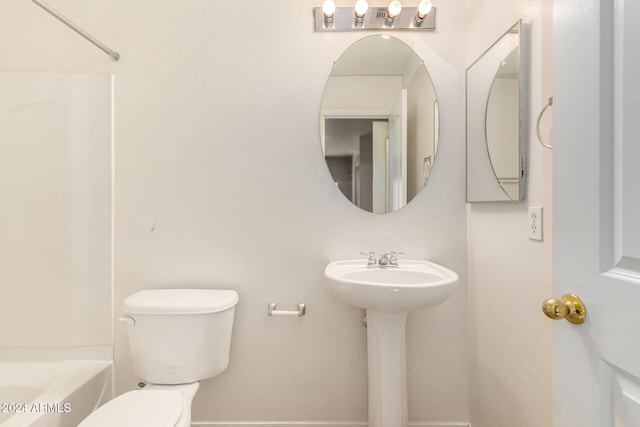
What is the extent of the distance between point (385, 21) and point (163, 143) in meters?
1.22

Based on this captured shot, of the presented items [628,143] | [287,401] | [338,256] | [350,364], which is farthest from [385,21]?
[287,401]

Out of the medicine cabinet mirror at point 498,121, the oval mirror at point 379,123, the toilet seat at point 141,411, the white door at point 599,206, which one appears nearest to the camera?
the white door at point 599,206

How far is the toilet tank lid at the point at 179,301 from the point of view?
4.65 ft

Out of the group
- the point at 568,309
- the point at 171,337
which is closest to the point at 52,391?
the point at 171,337

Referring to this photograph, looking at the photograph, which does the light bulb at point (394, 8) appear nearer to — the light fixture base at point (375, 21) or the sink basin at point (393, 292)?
the light fixture base at point (375, 21)

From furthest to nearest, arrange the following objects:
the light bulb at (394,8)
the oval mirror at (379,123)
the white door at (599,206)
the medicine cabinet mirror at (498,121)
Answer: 1. the oval mirror at (379,123)
2. the light bulb at (394,8)
3. the medicine cabinet mirror at (498,121)
4. the white door at (599,206)

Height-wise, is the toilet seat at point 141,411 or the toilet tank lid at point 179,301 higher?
the toilet tank lid at point 179,301

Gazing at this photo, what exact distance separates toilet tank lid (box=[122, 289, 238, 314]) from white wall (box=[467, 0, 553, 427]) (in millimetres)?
1128

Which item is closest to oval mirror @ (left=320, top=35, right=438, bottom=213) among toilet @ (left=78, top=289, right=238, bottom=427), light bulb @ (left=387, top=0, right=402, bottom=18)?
light bulb @ (left=387, top=0, right=402, bottom=18)

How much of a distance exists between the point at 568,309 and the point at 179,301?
1.36 m

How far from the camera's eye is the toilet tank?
4.67ft

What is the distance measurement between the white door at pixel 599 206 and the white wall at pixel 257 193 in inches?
39.1

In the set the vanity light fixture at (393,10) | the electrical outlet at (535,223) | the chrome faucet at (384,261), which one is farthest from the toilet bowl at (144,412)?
the vanity light fixture at (393,10)

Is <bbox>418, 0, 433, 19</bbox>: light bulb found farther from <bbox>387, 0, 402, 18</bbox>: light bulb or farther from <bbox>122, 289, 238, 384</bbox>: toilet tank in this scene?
<bbox>122, 289, 238, 384</bbox>: toilet tank
